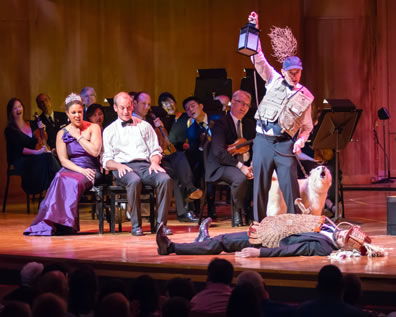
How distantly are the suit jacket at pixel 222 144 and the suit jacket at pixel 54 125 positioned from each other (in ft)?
6.50

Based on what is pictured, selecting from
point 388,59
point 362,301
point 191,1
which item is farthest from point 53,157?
point 388,59

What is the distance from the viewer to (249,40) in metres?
5.93

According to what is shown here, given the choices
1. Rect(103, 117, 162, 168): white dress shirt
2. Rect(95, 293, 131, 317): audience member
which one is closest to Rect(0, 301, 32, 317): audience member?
Rect(95, 293, 131, 317): audience member

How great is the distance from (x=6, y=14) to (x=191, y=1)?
2992 mm

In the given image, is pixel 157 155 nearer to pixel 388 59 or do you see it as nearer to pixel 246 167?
pixel 246 167

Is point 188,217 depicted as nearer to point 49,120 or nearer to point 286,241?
point 49,120

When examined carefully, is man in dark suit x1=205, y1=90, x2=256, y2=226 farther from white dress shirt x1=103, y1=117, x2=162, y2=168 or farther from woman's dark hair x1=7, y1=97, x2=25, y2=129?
woman's dark hair x1=7, y1=97, x2=25, y2=129

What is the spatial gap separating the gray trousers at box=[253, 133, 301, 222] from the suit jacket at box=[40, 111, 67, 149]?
10.7 ft

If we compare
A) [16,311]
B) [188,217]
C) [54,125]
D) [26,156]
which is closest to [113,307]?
[16,311]

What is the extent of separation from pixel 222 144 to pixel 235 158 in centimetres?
21

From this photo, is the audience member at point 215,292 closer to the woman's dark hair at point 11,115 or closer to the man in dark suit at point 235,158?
the man in dark suit at point 235,158

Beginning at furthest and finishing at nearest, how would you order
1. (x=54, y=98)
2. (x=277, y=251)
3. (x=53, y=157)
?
(x=54, y=98), (x=53, y=157), (x=277, y=251)

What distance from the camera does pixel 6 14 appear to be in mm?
12000

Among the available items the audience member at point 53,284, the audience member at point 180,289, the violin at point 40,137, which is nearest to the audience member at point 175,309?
the audience member at point 180,289
